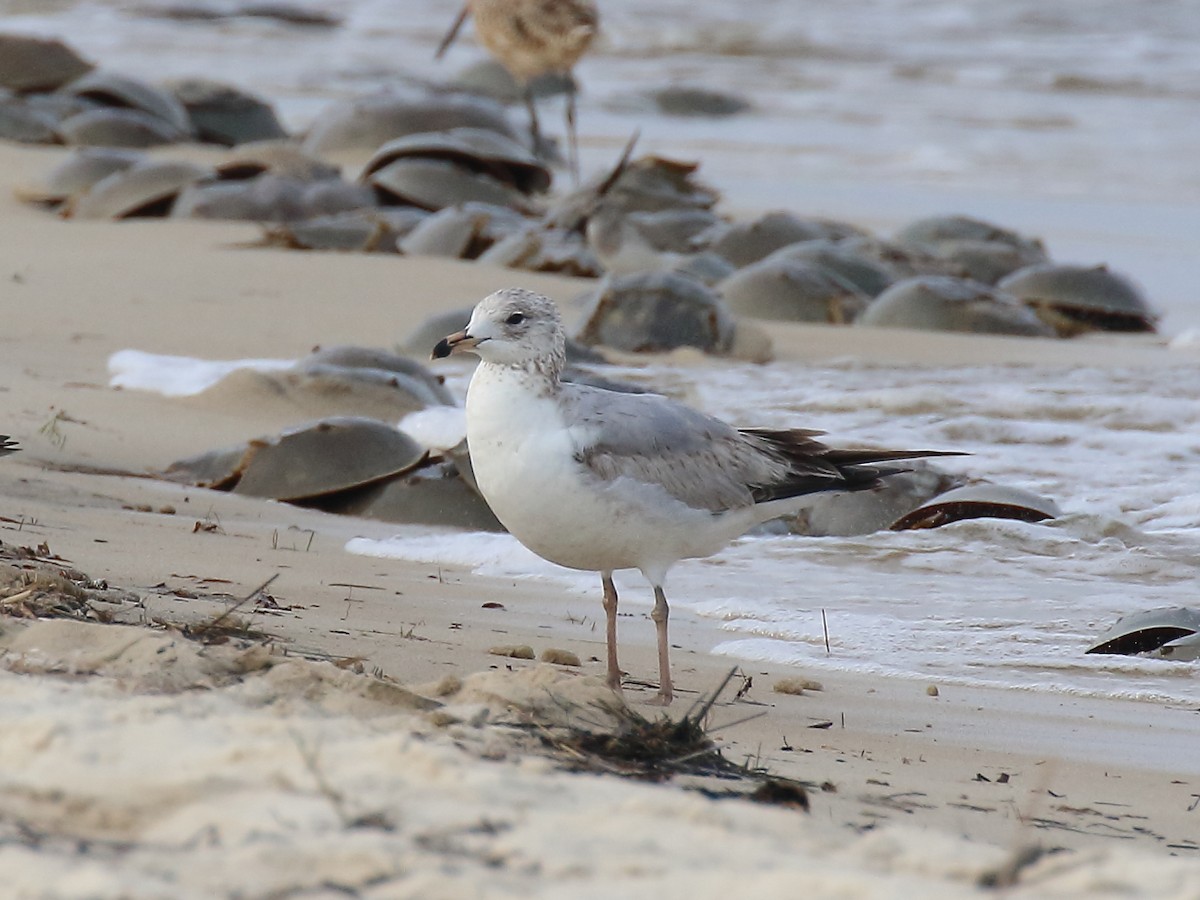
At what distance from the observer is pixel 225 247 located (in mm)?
10164

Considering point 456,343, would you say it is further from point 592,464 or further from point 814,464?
point 814,464

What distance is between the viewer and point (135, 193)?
10773 millimetres

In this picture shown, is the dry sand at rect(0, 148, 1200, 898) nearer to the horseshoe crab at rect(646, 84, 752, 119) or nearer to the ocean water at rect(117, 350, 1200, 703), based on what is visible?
the ocean water at rect(117, 350, 1200, 703)

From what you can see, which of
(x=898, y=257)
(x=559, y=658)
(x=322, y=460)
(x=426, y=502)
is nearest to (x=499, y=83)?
(x=898, y=257)

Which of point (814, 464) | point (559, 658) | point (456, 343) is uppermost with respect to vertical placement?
point (456, 343)

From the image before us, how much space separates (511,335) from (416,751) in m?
1.56

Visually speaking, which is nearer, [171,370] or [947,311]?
[171,370]

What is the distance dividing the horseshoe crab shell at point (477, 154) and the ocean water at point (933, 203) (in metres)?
1.63

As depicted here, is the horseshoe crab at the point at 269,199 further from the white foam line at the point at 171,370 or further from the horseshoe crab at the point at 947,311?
the horseshoe crab at the point at 947,311

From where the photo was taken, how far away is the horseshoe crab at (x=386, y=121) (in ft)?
44.4

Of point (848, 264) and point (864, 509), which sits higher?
point (864, 509)

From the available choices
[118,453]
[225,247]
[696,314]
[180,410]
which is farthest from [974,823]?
[225,247]

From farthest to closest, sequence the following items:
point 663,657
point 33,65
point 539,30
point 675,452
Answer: point 33,65 → point 539,30 → point 675,452 → point 663,657

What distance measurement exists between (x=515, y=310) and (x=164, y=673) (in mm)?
1347
